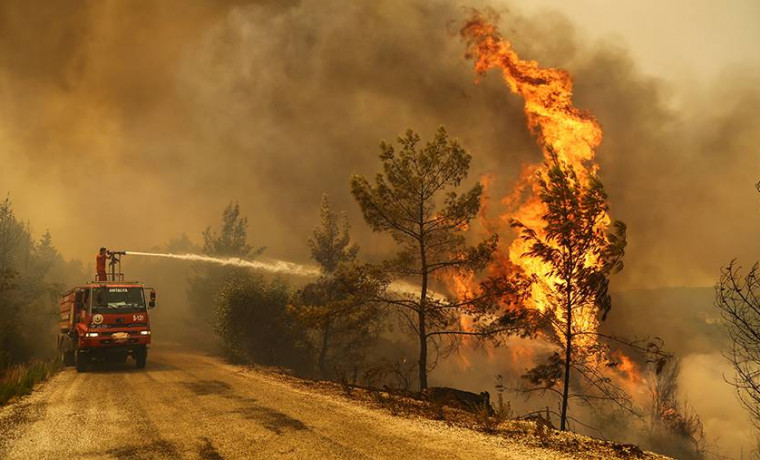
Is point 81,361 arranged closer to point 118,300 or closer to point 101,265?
point 118,300

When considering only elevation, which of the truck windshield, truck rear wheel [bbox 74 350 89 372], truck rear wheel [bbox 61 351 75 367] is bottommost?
truck rear wheel [bbox 61 351 75 367]

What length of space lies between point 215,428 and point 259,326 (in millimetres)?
22880

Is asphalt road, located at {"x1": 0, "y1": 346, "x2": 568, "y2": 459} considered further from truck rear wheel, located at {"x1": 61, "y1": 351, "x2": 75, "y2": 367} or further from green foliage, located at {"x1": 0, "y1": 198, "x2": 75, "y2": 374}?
green foliage, located at {"x1": 0, "y1": 198, "x2": 75, "y2": 374}

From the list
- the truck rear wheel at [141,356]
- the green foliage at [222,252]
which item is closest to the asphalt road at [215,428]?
the truck rear wheel at [141,356]

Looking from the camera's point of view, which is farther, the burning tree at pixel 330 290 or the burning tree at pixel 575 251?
the burning tree at pixel 330 290

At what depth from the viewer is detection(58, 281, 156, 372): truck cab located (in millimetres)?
18234

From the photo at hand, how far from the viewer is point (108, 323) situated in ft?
60.7

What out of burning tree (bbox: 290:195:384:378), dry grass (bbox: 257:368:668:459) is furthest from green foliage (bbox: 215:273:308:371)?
dry grass (bbox: 257:368:668:459)

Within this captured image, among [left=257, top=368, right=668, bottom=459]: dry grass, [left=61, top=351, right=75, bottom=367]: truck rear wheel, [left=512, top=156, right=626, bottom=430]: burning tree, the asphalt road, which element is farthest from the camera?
[left=61, top=351, right=75, bottom=367]: truck rear wheel

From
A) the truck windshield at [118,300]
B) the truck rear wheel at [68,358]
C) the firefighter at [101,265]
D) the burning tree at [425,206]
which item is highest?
the burning tree at [425,206]

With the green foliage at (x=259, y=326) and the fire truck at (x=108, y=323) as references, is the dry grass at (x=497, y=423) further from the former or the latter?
the green foliage at (x=259, y=326)

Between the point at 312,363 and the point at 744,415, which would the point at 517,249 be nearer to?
the point at 312,363

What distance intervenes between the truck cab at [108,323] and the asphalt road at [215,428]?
3.19 meters

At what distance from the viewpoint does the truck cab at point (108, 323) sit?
59.8 feet
